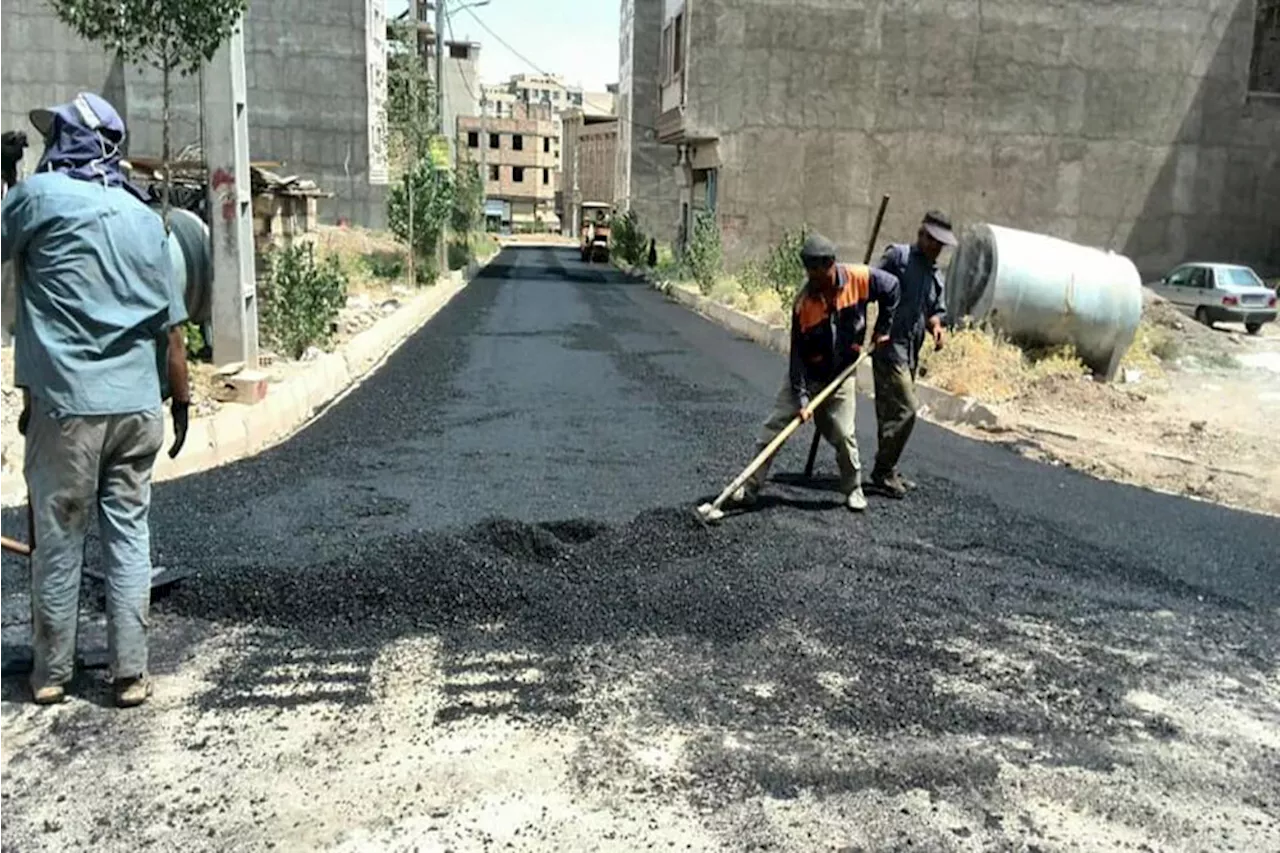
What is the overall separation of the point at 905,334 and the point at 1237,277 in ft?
60.4

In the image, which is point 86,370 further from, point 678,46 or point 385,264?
point 678,46

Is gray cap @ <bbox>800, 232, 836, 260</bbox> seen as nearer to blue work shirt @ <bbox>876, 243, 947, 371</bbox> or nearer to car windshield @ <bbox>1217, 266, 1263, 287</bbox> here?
blue work shirt @ <bbox>876, 243, 947, 371</bbox>

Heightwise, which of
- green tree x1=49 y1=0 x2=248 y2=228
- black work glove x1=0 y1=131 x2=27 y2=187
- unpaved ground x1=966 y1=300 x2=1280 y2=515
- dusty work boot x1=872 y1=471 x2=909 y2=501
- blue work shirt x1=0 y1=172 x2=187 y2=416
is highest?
green tree x1=49 y1=0 x2=248 y2=228

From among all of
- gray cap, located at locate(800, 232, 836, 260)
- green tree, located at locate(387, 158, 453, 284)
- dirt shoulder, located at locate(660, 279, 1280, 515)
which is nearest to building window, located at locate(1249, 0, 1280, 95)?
dirt shoulder, located at locate(660, 279, 1280, 515)

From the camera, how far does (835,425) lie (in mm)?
6051

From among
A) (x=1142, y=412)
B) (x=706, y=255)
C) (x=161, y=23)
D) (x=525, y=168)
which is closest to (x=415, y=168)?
(x=706, y=255)

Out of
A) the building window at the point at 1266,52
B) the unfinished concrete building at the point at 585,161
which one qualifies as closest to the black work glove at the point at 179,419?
the building window at the point at 1266,52

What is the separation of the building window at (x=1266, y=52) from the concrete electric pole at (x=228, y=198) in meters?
28.0

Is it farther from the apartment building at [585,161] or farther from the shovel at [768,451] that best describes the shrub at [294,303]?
the apartment building at [585,161]

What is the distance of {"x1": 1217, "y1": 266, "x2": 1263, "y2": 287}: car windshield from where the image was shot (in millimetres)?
21547

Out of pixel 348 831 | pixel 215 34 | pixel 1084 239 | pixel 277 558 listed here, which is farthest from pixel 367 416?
pixel 1084 239

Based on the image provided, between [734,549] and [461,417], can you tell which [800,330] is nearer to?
[734,549]

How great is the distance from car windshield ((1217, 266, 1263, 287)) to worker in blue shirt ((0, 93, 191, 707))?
22.0 metres

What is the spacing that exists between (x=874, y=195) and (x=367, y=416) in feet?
66.9
